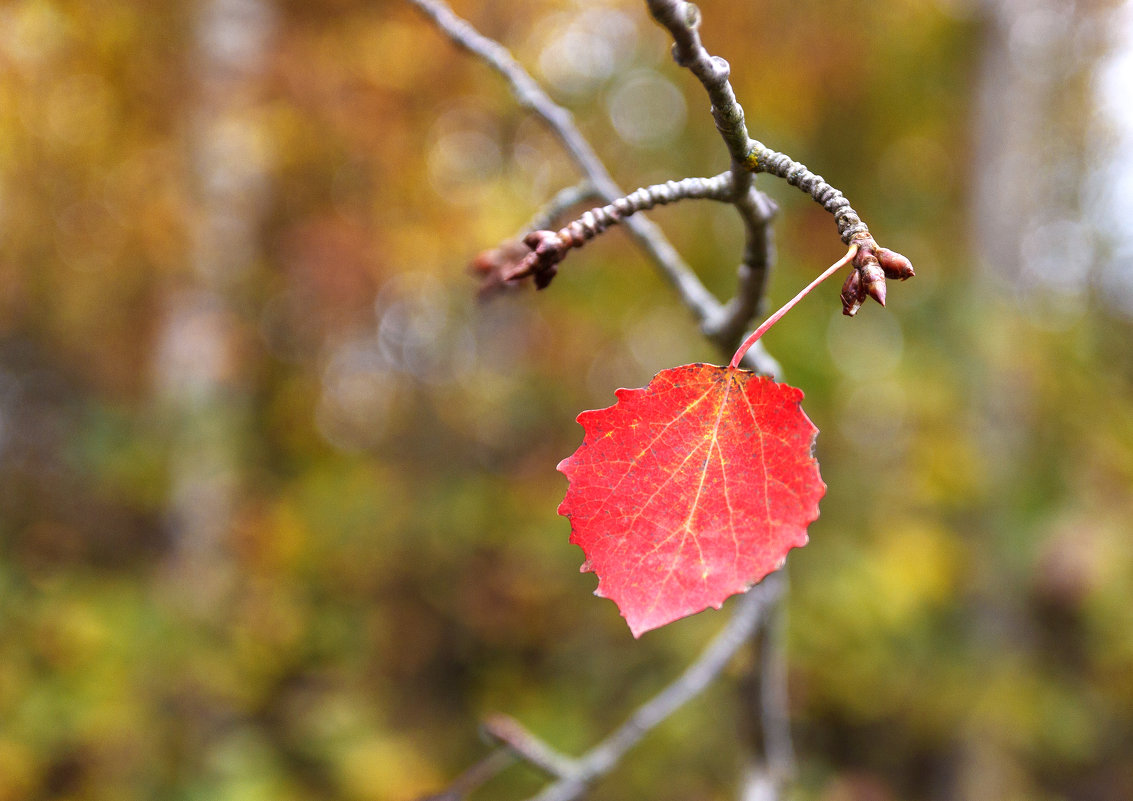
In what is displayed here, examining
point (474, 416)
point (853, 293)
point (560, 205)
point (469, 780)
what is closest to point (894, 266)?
point (853, 293)

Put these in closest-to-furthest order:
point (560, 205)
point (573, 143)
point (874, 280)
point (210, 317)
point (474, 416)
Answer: point (874, 280), point (560, 205), point (573, 143), point (210, 317), point (474, 416)

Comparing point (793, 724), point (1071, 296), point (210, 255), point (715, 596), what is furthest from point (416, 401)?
point (1071, 296)

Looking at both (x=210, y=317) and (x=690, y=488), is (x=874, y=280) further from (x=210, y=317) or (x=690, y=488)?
(x=210, y=317)

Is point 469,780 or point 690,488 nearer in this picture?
point 690,488

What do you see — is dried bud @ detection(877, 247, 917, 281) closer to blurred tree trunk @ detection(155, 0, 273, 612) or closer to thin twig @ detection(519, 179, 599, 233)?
thin twig @ detection(519, 179, 599, 233)

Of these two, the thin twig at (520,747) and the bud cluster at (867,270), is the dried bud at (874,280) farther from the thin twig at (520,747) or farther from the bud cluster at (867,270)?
the thin twig at (520,747)

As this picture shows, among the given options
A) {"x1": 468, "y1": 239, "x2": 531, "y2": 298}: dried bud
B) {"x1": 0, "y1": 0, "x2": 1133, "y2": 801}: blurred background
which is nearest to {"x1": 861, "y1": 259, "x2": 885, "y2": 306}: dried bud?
{"x1": 468, "y1": 239, "x2": 531, "y2": 298}: dried bud
